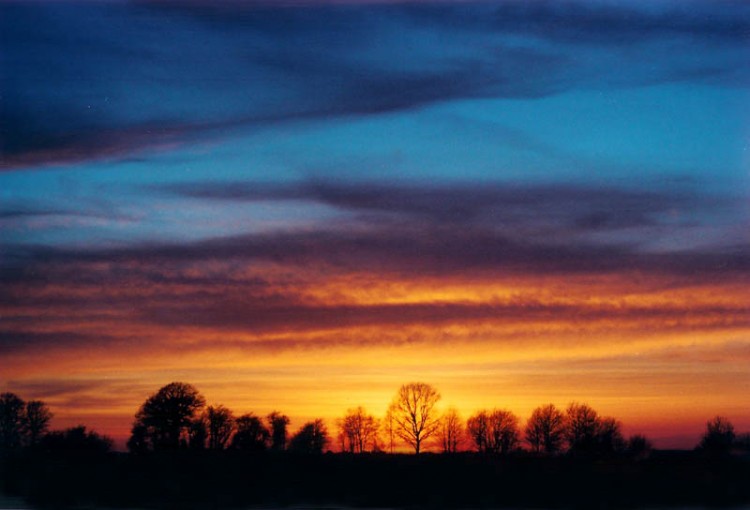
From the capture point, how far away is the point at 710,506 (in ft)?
49.2

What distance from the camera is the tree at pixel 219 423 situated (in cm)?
2117

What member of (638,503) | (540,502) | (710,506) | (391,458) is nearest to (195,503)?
(391,458)

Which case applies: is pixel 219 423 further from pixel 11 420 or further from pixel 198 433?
pixel 11 420

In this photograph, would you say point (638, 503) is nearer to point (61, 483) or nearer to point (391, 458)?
point (391, 458)

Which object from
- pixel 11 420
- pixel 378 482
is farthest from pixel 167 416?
pixel 378 482

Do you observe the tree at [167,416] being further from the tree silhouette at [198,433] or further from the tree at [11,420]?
the tree at [11,420]

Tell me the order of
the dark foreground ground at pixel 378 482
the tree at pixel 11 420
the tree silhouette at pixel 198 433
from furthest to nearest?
the tree silhouette at pixel 198 433 → the tree at pixel 11 420 → the dark foreground ground at pixel 378 482

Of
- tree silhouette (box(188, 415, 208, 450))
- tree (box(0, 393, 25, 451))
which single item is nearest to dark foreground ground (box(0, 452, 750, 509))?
tree (box(0, 393, 25, 451))

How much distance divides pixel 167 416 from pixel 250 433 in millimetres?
1833

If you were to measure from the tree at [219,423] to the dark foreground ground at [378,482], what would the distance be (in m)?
3.66

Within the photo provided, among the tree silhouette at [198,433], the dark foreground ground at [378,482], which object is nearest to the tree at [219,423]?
the tree silhouette at [198,433]

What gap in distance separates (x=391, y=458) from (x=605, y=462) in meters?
3.64

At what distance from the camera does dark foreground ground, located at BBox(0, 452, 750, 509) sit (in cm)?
1538

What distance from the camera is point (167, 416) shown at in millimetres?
21672
